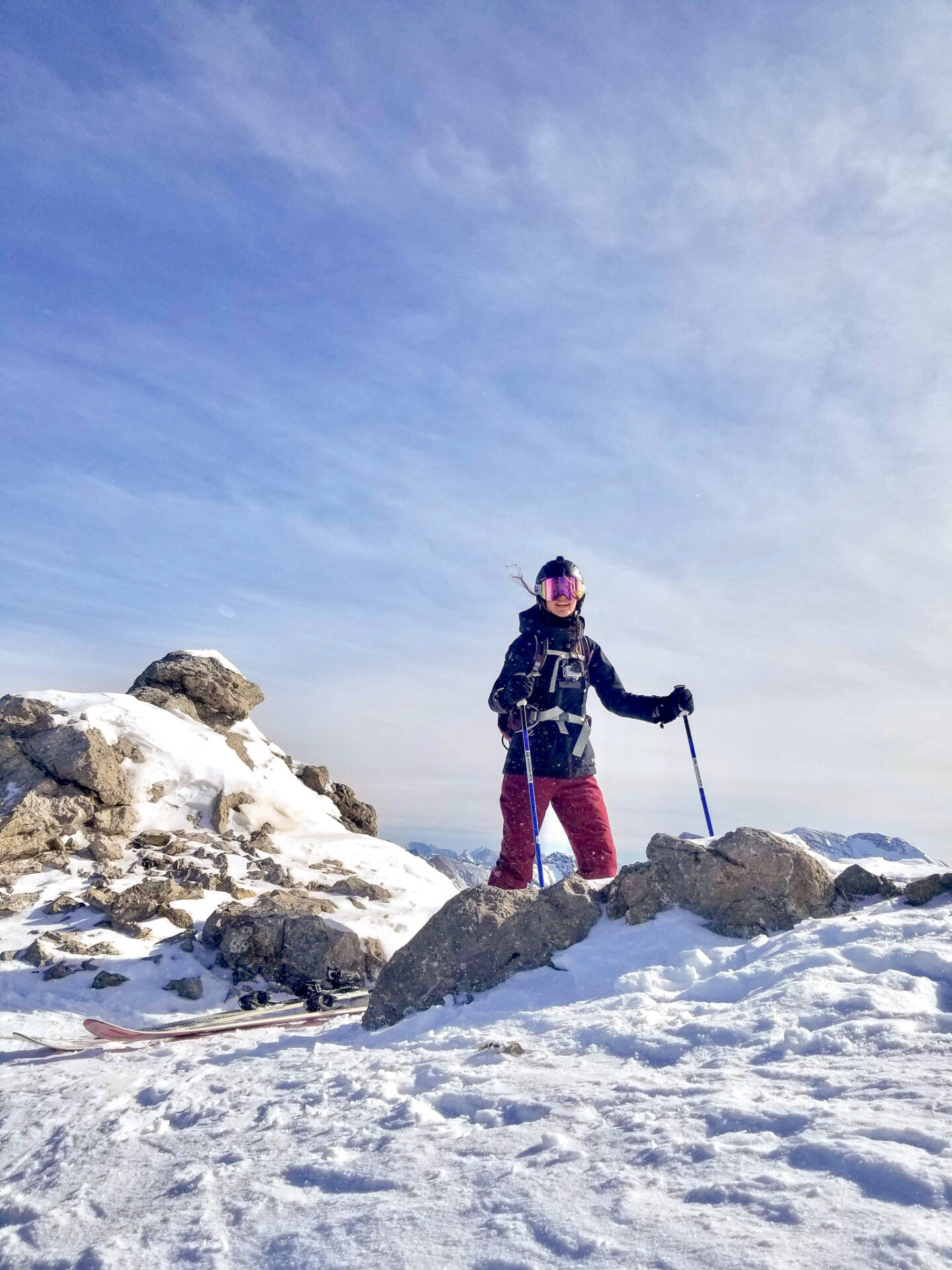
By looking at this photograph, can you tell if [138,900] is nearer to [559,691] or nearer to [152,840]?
[152,840]

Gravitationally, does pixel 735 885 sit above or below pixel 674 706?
below

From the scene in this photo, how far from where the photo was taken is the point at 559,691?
7570 mm

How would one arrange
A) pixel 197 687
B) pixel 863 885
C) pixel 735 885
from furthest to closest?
pixel 197 687, pixel 863 885, pixel 735 885

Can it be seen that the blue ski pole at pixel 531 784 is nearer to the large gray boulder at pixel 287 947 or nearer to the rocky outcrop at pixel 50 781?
the large gray boulder at pixel 287 947

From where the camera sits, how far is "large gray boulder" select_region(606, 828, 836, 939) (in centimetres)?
448

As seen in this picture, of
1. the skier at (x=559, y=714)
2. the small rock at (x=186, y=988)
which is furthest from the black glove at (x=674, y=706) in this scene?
the small rock at (x=186, y=988)

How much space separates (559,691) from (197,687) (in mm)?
8924

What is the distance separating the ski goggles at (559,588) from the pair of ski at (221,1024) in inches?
158

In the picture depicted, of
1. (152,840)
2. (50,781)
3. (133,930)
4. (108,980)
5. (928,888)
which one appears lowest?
(108,980)

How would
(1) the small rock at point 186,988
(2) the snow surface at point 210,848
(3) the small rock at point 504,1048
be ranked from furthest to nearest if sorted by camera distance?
(1) the small rock at point 186,988, (2) the snow surface at point 210,848, (3) the small rock at point 504,1048

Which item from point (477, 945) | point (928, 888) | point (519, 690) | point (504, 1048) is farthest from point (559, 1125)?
point (519, 690)

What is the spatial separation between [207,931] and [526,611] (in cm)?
464

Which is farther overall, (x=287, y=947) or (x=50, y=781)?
(x=50, y=781)

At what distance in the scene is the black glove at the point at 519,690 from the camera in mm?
7059
